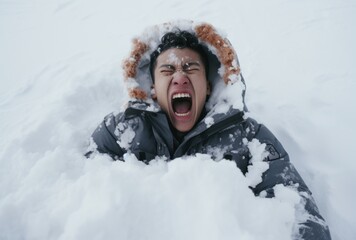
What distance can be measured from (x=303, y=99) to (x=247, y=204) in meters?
1.65

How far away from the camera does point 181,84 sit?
6.35ft

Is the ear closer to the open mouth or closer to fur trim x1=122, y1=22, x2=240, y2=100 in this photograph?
Answer: fur trim x1=122, y1=22, x2=240, y2=100

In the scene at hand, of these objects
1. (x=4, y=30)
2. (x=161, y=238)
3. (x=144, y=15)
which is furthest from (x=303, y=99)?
(x=4, y=30)

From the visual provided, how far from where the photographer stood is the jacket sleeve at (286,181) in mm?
1333

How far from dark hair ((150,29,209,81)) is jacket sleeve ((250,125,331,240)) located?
76 cm

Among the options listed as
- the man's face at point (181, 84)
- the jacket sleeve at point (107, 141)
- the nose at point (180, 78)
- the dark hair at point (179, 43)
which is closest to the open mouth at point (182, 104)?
the man's face at point (181, 84)

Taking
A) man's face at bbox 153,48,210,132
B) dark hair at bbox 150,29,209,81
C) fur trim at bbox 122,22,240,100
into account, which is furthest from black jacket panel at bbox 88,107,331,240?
dark hair at bbox 150,29,209,81

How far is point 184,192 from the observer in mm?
1138

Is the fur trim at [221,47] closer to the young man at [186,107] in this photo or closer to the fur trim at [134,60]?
the young man at [186,107]

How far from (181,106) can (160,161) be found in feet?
1.81

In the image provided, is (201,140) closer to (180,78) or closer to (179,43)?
(180,78)

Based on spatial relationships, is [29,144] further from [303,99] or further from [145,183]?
[303,99]

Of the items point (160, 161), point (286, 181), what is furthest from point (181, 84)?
point (286, 181)

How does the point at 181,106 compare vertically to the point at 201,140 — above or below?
above
